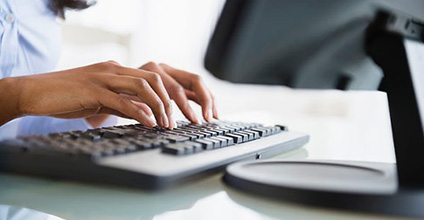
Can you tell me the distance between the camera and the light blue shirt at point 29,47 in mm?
946

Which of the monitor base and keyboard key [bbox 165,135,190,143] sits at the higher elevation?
the monitor base

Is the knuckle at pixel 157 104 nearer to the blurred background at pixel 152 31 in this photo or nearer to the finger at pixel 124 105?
the finger at pixel 124 105

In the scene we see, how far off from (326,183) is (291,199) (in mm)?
35

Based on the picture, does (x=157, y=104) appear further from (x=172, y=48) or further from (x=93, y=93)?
(x=172, y=48)

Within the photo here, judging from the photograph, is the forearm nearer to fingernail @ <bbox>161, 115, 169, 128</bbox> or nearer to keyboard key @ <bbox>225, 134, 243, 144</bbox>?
fingernail @ <bbox>161, 115, 169, 128</bbox>

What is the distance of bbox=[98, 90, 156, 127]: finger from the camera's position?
0.61 metres

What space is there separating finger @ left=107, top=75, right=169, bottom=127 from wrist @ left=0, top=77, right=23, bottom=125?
0.16 metres

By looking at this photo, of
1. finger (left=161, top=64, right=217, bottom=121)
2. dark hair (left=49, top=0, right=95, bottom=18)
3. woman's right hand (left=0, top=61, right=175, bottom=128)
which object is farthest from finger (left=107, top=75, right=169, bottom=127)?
dark hair (left=49, top=0, right=95, bottom=18)

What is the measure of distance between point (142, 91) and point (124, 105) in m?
0.03

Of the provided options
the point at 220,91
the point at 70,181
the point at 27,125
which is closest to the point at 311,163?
the point at 70,181

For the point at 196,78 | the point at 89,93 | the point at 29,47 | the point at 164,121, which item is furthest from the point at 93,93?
the point at 29,47

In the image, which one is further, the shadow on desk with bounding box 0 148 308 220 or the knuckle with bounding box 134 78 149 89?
the knuckle with bounding box 134 78 149 89

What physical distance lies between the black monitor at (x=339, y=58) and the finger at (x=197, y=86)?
393mm

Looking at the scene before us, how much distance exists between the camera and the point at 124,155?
0.41m
